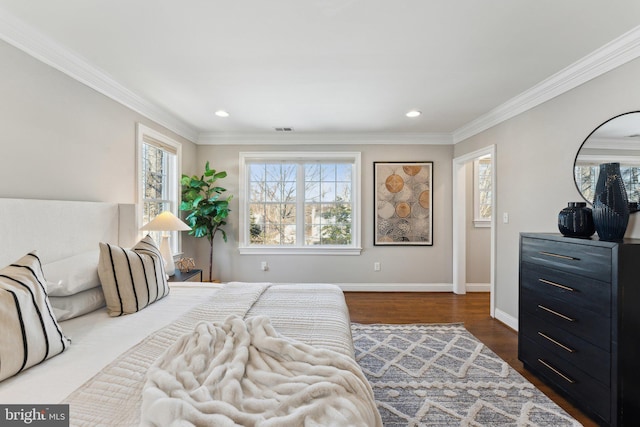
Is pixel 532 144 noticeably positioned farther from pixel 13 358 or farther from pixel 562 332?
pixel 13 358

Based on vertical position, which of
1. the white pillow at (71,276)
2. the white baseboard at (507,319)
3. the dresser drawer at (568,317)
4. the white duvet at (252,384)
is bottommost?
the white baseboard at (507,319)

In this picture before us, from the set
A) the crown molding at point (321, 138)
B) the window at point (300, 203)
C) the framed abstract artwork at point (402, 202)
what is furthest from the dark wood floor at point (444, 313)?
the crown molding at point (321, 138)

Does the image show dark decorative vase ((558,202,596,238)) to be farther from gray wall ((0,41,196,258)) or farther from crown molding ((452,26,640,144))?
gray wall ((0,41,196,258))

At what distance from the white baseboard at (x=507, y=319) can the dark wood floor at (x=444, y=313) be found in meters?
0.04

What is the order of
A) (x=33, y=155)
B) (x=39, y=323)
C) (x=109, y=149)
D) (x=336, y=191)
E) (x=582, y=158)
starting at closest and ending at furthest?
(x=39, y=323) < (x=33, y=155) < (x=582, y=158) < (x=109, y=149) < (x=336, y=191)

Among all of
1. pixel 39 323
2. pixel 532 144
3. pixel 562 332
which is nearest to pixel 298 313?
pixel 39 323

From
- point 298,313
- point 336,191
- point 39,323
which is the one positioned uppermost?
point 336,191

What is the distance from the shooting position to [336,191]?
4379 millimetres

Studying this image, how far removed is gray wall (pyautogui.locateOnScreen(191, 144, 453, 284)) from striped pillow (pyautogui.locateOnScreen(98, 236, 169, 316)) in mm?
2369

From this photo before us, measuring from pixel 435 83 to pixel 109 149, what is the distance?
3.05 meters

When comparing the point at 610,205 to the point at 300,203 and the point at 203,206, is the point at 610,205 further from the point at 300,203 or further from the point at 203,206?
the point at 203,206

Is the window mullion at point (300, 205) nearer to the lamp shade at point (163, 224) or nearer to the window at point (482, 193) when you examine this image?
the lamp shade at point (163, 224)

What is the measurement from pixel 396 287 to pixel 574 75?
3.17 meters

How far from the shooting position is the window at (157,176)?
299cm
